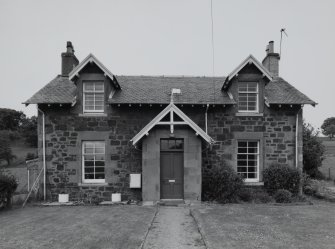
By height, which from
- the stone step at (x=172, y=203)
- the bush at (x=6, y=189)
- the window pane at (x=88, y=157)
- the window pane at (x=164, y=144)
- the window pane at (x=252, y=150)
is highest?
the window pane at (x=164, y=144)

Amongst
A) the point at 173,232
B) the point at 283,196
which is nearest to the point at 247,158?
the point at 283,196

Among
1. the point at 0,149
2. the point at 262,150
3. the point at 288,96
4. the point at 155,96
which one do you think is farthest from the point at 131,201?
the point at 0,149

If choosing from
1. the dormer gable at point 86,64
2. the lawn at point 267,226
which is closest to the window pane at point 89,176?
the dormer gable at point 86,64

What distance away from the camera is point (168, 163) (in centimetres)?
1316

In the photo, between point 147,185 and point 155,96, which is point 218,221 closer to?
point 147,185

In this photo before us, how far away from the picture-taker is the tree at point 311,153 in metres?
19.3

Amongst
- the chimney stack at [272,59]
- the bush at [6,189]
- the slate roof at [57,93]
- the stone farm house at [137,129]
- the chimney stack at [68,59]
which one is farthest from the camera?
the chimney stack at [272,59]

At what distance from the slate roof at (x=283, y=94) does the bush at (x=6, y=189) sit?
45.8ft

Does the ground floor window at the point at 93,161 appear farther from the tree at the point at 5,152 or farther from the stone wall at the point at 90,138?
the tree at the point at 5,152

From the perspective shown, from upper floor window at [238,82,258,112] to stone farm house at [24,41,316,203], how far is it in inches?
1.5

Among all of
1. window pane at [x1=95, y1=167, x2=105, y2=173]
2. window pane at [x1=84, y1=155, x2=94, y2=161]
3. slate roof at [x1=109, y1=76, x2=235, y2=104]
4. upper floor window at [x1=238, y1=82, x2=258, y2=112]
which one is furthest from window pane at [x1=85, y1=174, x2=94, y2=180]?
upper floor window at [x1=238, y1=82, x2=258, y2=112]

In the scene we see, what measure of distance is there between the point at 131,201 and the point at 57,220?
161 inches

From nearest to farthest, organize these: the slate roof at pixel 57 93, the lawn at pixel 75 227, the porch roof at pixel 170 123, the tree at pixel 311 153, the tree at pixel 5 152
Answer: the lawn at pixel 75 227 → the porch roof at pixel 170 123 → the slate roof at pixel 57 93 → the tree at pixel 311 153 → the tree at pixel 5 152

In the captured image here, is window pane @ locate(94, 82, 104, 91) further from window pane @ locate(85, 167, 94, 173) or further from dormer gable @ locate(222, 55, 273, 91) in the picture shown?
dormer gable @ locate(222, 55, 273, 91)
